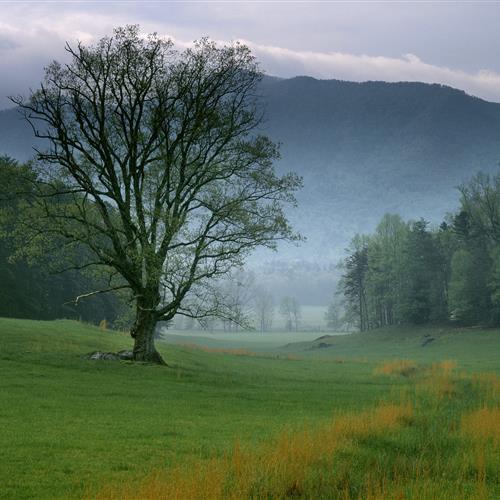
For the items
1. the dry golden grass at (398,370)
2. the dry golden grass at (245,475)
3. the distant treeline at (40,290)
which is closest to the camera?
the dry golden grass at (245,475)

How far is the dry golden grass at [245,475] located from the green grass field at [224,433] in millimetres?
44

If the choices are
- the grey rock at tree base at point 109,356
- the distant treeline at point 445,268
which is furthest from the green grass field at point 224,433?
the distant treeline at point 445,268

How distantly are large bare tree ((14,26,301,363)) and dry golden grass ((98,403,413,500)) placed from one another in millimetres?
19748

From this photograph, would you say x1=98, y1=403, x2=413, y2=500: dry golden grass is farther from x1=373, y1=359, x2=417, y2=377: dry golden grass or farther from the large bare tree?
x1=373, y1=359, x2=417, y2=377: dry golden grass

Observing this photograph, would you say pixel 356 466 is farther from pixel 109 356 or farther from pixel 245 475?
pixel 109 356

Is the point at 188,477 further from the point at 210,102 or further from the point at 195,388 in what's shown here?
the point at 210,102

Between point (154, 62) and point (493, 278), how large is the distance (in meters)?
64.2

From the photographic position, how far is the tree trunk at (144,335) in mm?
35906

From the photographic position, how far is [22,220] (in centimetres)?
3616

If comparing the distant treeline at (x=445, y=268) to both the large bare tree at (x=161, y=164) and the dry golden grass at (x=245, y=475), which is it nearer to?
the large bare tree at (x=161, y=164)

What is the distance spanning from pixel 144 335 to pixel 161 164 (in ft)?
32.8

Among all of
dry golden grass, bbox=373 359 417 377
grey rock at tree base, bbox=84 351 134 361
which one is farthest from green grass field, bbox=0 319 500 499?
dry golden grass, bbox=373 359 417 377

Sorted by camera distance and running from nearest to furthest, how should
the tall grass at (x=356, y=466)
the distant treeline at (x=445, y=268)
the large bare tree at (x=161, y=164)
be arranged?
the tall grass at (x=356, y=466) < the large bare tree at (x=161, y=164) < the distant treeline at (x=445, y=268)

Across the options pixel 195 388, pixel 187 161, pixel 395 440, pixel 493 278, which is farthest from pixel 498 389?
pixel 493 278
